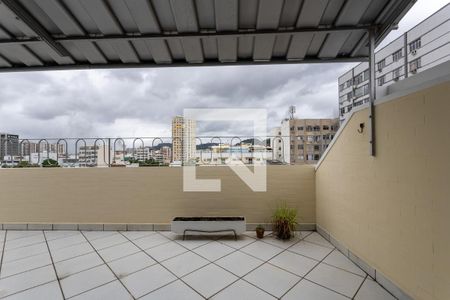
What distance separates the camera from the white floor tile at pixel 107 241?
2711 millimetres

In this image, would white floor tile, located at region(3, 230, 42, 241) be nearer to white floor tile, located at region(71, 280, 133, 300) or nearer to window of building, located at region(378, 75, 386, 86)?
white floor tile, located at region(71, 280, 133, 300)

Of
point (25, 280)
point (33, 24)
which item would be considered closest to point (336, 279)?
point (25, 280)

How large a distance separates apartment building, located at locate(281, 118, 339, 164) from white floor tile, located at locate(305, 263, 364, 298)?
5.57 ft

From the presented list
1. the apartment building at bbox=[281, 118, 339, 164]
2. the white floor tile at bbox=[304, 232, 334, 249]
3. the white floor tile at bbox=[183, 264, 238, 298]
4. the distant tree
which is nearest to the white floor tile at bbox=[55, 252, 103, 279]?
the white floor tile at bbox=[183, 264, 238, 298]

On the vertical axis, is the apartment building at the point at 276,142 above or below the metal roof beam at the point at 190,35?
below

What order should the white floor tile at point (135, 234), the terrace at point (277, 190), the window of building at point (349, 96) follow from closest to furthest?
1. the terrace at point (277, 190)
2. the window of building at point (349, 96)
3. the white floor tile at point (135, 234)

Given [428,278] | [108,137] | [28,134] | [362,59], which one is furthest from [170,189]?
[362,59]

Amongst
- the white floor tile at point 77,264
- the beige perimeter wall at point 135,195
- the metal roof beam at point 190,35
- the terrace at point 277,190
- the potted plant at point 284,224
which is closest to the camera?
the terrace at point 277,190

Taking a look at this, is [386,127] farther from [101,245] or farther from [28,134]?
[28,134]

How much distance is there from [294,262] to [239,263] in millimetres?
627

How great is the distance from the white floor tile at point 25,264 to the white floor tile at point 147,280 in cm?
114

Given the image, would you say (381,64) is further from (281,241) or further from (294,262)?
(281,241)

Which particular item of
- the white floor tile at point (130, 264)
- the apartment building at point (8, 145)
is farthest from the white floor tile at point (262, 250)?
the apartment building at point (8, 145)

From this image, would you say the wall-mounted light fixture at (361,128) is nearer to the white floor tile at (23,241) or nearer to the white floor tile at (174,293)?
the white floor tile at (174,293)
